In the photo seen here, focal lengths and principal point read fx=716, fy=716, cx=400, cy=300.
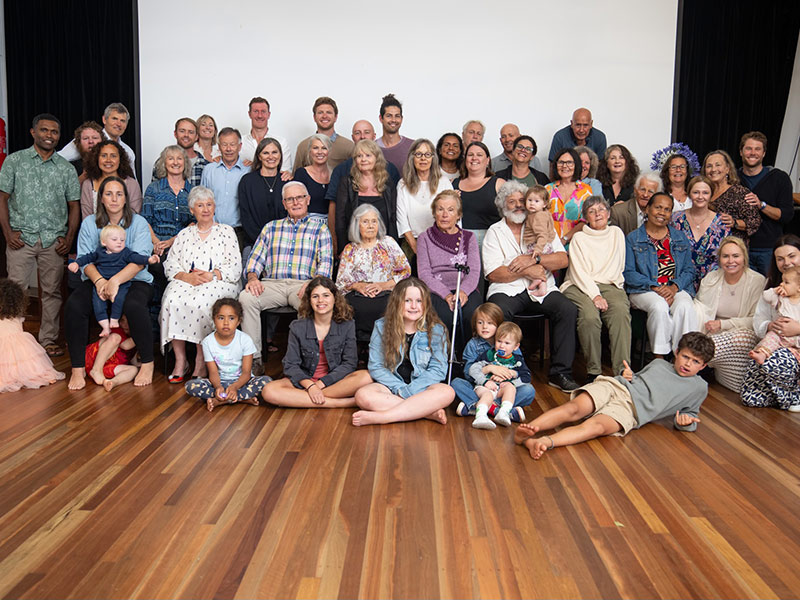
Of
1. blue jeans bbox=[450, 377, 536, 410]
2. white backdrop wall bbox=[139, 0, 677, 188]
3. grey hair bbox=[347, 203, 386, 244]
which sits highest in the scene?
white backdrop wall bbox=[139, 0, 677, 188]

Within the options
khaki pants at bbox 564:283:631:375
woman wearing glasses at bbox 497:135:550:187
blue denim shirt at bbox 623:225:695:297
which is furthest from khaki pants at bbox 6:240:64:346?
blue denim shirt at bbox 623:225:695:297

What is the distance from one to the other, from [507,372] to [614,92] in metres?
3.76

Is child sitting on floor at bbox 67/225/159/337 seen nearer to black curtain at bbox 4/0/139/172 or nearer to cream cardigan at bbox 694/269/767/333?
black curtain at bbox 4/0/139/172

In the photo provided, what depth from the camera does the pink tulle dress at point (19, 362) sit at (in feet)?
13.1

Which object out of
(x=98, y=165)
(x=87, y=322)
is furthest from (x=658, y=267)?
(x=98, y=165)

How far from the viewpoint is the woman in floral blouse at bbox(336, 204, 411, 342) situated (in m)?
4.33

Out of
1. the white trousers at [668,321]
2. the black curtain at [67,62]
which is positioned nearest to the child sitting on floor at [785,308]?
the white trousers at [668,321]

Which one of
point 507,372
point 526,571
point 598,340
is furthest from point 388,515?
point 598,340

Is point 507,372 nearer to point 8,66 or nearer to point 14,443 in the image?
point 14,443

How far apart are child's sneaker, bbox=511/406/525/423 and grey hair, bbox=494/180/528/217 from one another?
4.93 feet

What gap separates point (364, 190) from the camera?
15.5 ft

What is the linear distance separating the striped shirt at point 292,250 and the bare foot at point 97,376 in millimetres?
1040

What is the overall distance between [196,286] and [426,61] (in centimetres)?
321

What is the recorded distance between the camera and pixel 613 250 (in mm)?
4535
